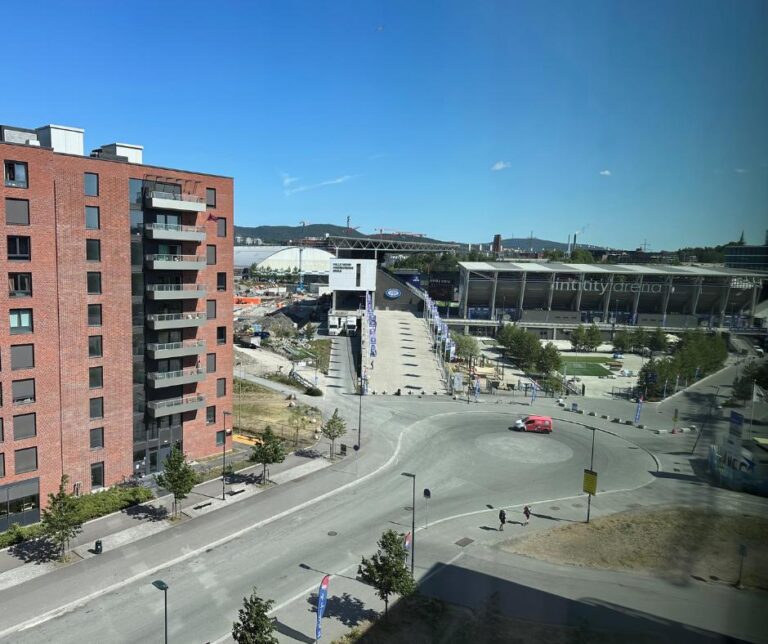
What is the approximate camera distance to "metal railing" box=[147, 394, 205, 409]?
2624 centimetres

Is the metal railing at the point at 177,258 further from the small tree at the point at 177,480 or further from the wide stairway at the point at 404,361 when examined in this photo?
the wide stairway at the point at 404,361

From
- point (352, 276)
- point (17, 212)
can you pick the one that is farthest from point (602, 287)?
point (17, 212)

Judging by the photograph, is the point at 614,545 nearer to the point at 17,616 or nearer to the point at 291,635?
the point at 291,635

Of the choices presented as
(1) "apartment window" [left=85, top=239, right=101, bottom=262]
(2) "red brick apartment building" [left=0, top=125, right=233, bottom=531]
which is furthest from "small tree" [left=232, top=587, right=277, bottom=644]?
(1) "apartment window" [left=85, top=239, right=101, bottom=262]

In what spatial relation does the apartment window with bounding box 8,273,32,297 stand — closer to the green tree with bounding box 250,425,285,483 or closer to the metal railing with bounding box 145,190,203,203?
the metal railing with bounding box 145,190,203,203

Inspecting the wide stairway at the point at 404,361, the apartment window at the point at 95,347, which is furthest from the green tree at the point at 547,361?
the apartment window at the point at 95,347

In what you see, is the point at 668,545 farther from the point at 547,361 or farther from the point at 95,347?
the point at 547,361

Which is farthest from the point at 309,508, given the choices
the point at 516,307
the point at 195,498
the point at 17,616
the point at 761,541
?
the point at 516,307

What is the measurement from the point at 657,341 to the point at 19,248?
67290 millimetres

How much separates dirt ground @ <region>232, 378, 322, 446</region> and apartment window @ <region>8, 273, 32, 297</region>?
51.8ft

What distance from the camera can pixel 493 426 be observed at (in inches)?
1458

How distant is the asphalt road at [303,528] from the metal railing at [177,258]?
37.5 ft

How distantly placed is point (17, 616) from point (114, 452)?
31.5 feet

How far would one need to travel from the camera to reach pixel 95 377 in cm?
2412
